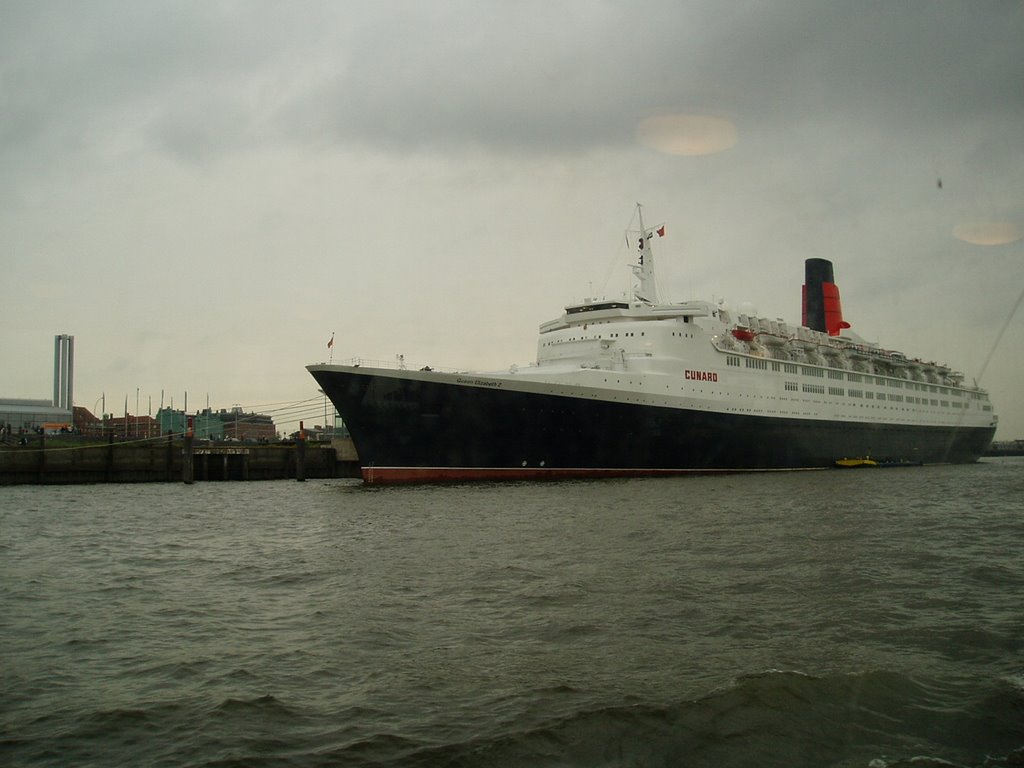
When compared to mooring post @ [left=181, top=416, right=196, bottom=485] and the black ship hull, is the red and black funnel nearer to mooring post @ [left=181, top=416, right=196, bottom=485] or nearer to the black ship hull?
the black ship hull

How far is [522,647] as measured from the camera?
7.11 metres

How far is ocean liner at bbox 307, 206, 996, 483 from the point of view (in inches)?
1048

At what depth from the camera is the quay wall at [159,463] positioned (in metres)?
33.5

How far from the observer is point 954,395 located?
56.7m

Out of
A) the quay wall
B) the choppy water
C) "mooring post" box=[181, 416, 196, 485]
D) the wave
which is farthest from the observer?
"mooring post" box=[181, 416, 196, 485]

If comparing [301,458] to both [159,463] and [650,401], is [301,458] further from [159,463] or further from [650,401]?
[650,401]

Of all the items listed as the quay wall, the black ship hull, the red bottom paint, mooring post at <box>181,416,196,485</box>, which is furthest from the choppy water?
the quay wall

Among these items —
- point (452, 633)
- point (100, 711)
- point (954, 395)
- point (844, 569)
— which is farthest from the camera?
point (954, 395)

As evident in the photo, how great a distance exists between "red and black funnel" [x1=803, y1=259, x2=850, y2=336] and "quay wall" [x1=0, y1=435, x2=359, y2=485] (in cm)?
3161

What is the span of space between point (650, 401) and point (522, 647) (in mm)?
24435

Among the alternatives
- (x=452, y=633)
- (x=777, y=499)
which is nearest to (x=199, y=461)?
(x=777, y=499)

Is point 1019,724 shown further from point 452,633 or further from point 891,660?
point 452,633

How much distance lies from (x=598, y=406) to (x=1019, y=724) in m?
23.8

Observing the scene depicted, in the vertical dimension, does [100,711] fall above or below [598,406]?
below
